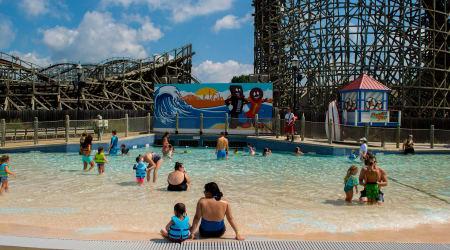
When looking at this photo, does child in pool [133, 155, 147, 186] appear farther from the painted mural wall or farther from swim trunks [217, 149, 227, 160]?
the painted mural wall

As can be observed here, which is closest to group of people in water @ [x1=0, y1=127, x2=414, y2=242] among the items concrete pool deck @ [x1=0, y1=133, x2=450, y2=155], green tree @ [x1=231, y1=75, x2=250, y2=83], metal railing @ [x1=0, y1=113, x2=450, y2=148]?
concrete pool deck @ [x1=0, y1=133, x2=450, y2=155]

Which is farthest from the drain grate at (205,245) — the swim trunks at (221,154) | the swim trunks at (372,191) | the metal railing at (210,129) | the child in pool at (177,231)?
the metal railing at (210,129)

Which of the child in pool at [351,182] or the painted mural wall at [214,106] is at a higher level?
the painted mural wall at [214,106]

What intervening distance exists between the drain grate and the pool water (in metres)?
1.42

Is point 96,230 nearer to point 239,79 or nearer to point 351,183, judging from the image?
point 351,183

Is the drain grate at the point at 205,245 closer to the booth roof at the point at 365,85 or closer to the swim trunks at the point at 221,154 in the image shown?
the swim trunks at the point at 221,154

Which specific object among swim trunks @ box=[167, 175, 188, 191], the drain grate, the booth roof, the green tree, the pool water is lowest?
the pool water

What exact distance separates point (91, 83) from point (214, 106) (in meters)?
16.8

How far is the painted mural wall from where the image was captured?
2725 centimetres

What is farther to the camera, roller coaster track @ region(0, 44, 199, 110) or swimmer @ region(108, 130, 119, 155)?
roller coaster track @ region(0, 44, 199, 110)

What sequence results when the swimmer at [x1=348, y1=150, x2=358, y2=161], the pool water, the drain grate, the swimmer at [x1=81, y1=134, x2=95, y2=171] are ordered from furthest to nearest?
1. the swimmer at [x1=348, y1=150, x2=358, y2=161]
2. the swimmer at [x1=81, y1=134, x2=95, y2=171]
3. the pool water
4. the drain grate

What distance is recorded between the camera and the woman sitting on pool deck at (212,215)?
6.80m

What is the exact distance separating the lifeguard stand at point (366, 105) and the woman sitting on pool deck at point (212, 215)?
18.9 metres

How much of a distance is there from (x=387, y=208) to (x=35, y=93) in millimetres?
34036
